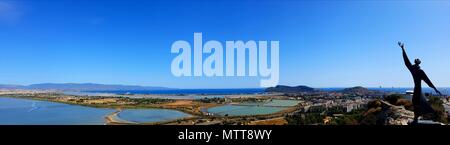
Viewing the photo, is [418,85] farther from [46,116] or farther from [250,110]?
[46,116]

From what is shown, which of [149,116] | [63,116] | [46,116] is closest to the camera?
[46,116]

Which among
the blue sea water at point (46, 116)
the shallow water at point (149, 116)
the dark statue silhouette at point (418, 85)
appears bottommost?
the shallow water at point (149, 116)

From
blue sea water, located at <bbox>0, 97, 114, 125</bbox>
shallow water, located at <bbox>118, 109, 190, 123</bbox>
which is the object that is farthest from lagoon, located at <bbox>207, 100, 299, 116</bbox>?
blue sea water, located at <bbox>0, 97, 114, 125</bbox>

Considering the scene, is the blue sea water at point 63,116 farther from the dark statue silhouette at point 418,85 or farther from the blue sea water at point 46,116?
the dark statue silhouette at point 418,85

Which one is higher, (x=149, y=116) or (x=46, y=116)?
(x=46, y=116)

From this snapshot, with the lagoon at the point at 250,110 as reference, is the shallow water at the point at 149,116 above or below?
below

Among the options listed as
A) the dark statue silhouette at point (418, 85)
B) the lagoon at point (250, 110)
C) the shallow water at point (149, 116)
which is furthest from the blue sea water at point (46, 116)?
the dark statue silhouette at point (418, 85)

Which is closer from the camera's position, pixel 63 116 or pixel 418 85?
pixel 418 85

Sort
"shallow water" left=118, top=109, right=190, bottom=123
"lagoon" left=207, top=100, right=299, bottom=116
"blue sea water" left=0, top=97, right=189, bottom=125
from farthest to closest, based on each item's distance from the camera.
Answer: "lagoon" left=207, top=100, right=299, bottom=116 < "shallow water" left=118, top=109, right=190, bottom=123 < "blue sea water" left=0, top=97, right=189, bottom=125

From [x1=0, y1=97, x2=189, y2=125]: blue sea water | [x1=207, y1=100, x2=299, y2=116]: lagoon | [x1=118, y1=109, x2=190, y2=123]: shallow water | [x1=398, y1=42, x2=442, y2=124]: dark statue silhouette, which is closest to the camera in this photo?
[x1=398, y1=42, x2=442, y2=124]: dark statue silhouette

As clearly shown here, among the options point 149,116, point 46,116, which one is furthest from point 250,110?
point 46,116

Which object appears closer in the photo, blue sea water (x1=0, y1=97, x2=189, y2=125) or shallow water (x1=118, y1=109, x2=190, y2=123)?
blue sea water (x1=0, y1=97, x2=189, y2=125)

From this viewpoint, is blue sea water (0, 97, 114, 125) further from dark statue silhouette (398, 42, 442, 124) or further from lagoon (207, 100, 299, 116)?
dark statue silhouette (398, 42, 442, 124)
